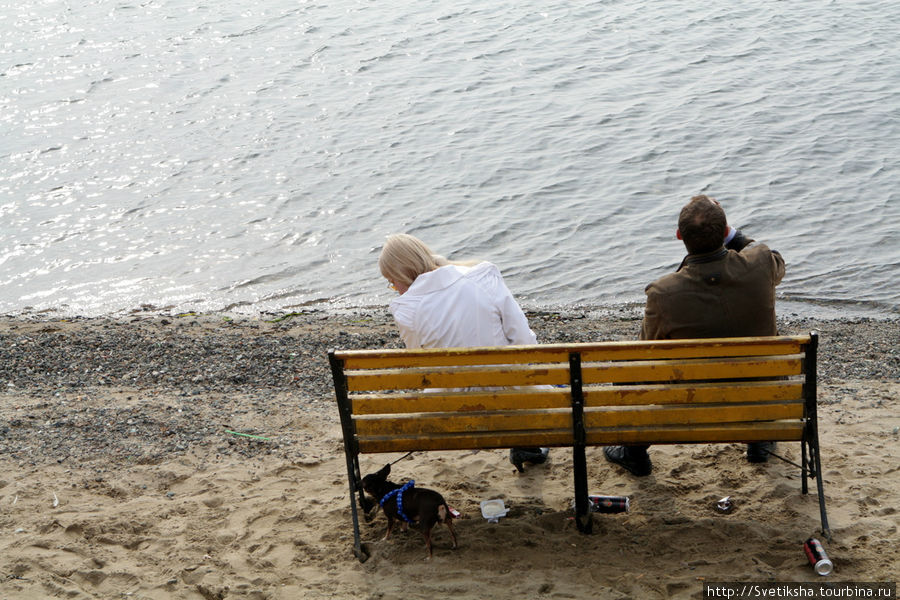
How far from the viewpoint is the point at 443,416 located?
432cm

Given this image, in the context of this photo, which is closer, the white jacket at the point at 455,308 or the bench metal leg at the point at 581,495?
the bench metal leg at the point at 581,495

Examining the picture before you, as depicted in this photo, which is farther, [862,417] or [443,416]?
[862,417]

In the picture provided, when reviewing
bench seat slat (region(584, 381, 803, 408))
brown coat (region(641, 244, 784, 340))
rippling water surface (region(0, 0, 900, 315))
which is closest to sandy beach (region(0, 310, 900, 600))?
bench seat slat (region(584, 381, 803, 408))

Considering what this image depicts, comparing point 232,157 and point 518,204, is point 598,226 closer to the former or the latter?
point 518,204

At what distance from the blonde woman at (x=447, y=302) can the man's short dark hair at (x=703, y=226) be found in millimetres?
921

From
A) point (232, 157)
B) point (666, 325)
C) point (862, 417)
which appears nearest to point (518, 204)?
point (232, 157)

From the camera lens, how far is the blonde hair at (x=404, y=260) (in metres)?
4.62

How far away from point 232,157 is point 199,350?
832 centimetres

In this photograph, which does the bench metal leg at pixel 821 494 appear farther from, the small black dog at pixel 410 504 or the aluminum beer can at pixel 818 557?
the small black dog at pixel 410 504

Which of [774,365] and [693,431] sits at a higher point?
[774,365]

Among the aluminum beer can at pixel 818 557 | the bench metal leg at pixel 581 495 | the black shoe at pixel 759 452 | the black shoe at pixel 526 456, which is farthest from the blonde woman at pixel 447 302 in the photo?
the aluminum beer can at pixel 818 557

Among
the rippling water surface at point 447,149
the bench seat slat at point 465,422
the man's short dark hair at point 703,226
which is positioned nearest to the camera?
the bench seat slat at point 465,422

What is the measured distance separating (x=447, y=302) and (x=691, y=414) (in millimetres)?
1290

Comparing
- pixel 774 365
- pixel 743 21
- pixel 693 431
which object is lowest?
pixel 693 431
